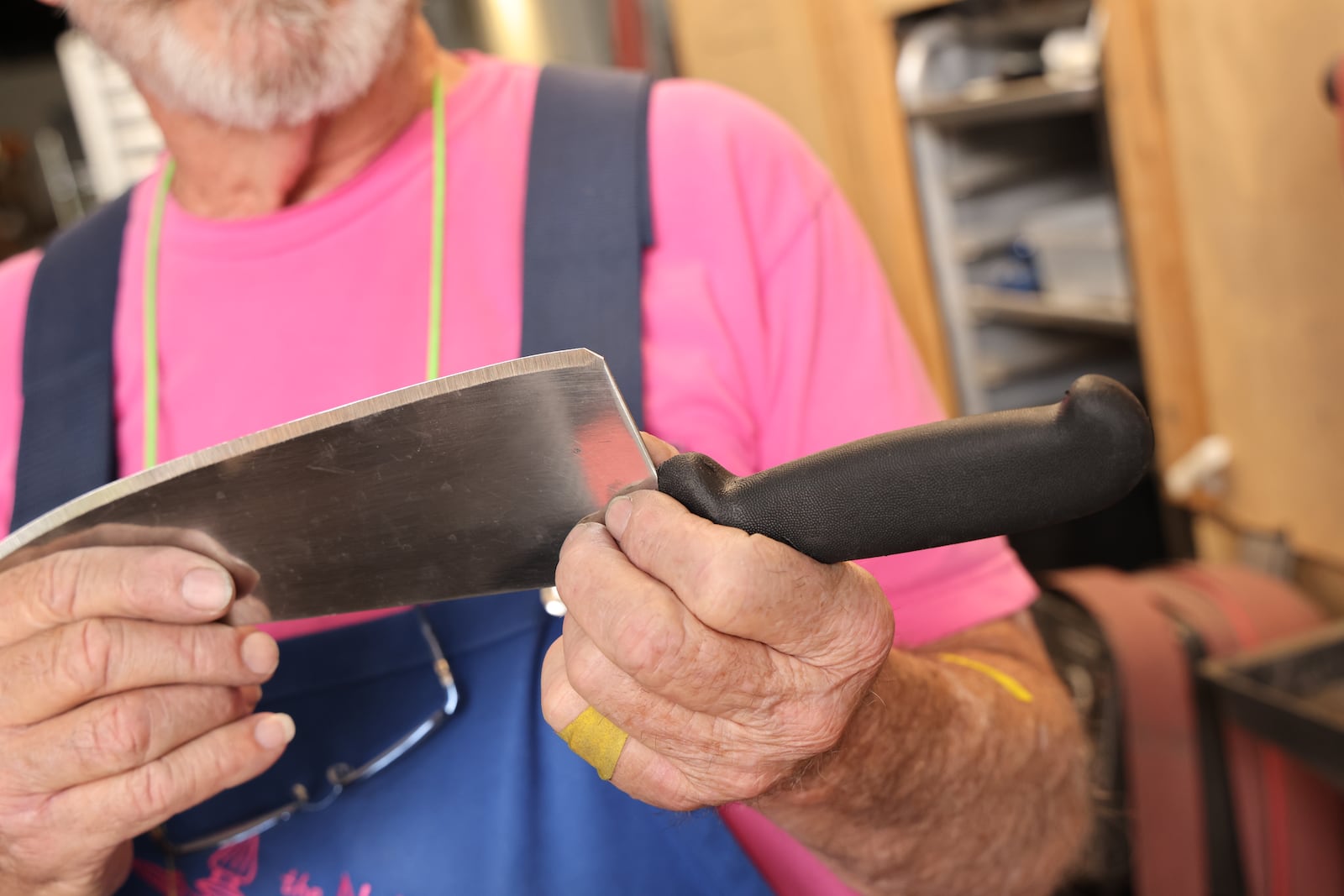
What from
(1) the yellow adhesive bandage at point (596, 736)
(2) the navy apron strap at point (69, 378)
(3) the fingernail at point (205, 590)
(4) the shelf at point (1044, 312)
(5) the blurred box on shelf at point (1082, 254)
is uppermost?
(2) the navy apron strap at point (69, 378)

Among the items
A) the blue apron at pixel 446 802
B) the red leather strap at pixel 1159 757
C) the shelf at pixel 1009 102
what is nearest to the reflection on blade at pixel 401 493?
the blue apron at pixel 446 802

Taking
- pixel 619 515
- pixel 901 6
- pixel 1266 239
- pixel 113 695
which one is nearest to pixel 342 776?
pixel 113 695

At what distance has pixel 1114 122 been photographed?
1480mm

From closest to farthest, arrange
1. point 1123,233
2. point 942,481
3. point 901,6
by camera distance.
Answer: point 942,481 → point 1123,233 → point 901,6

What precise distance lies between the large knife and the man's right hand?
0.02 m

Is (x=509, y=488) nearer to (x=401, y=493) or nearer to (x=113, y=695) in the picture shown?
(x=401, y=493)

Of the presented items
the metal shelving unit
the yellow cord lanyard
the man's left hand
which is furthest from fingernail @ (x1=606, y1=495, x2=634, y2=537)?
the metal shelving unit

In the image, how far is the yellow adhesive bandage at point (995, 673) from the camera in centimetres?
71

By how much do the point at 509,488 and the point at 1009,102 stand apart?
1.32 m

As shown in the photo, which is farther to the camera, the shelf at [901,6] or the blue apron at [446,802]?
the shelf at [901,6]

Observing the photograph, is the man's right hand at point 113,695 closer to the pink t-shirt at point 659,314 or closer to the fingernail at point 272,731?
the fingernail at point 272,731

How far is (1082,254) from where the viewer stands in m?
1.70

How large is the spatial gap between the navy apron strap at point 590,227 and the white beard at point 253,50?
12 cm

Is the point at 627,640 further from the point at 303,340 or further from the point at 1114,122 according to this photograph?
the point at 1114,122
